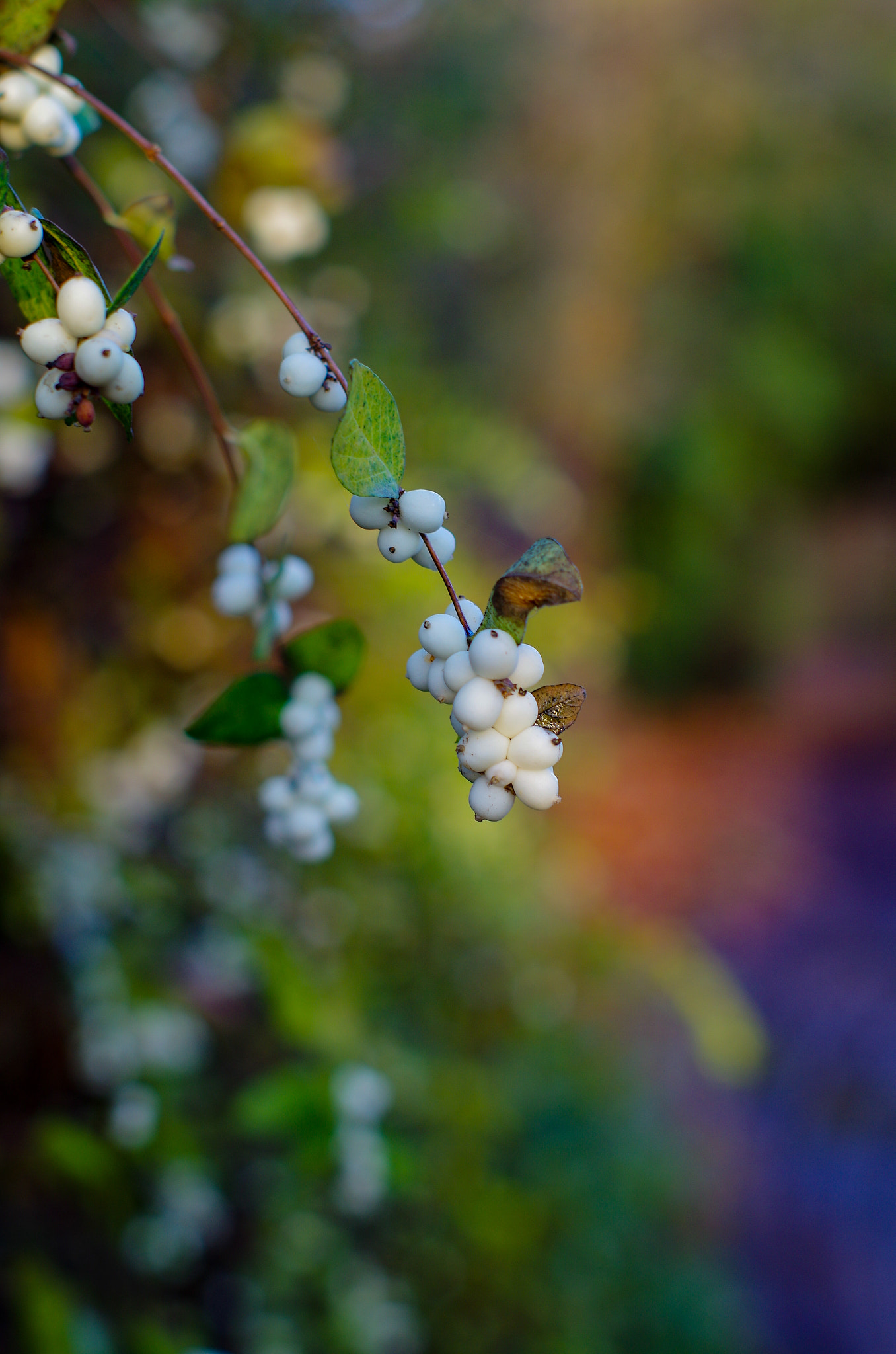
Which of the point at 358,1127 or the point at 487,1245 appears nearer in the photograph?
the point at 358,1127

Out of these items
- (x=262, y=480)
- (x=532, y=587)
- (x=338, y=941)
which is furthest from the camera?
(x=338, y=941)

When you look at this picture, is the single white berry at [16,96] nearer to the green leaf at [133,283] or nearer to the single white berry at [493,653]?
the green leaf at [133,283]

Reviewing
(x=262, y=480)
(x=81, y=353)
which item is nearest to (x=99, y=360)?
(x=81, y=353)

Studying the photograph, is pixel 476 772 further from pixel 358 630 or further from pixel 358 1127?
pixel 358 1127

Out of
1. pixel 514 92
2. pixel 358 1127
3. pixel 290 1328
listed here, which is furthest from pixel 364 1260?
pixel 514 92

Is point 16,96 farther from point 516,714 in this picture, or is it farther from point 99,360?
point 516,714

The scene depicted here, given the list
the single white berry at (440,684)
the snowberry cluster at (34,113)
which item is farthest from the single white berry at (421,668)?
the snowberry cluster at (34,113)
